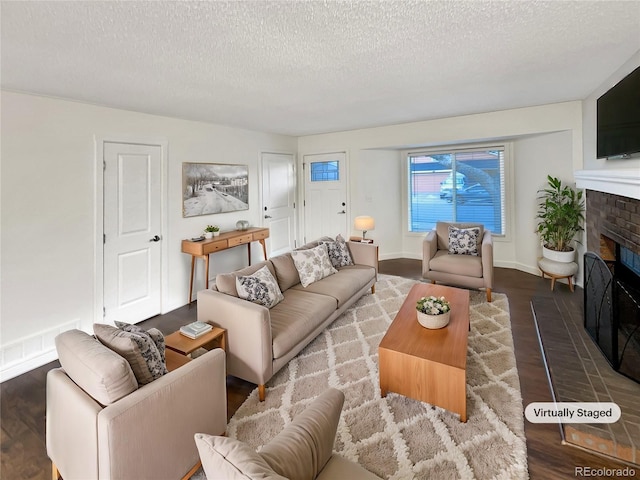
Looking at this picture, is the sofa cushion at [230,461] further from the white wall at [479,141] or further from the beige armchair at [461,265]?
the white wall at [479,141]

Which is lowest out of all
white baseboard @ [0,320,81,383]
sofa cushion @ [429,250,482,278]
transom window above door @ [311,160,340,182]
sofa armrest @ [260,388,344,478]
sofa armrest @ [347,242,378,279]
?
white baseboard @ [0,320,81,383]

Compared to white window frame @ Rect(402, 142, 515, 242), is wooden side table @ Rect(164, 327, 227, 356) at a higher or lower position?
lower

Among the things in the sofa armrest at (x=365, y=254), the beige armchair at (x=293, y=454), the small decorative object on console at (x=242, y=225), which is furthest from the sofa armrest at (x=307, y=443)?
the small decorative object on console at (x=242, y=225)

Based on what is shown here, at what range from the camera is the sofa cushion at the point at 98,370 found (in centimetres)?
138

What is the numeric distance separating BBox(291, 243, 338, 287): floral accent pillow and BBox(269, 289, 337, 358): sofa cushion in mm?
198

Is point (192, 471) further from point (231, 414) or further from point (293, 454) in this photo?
point (293, 454)

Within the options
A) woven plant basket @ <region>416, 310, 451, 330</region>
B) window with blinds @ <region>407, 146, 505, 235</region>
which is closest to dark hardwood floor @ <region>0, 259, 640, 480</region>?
woven plant basket @ <region>416, 310, 451, 330</region>

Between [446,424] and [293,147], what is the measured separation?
17.2ft

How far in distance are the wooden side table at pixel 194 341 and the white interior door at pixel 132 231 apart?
1.80 meters

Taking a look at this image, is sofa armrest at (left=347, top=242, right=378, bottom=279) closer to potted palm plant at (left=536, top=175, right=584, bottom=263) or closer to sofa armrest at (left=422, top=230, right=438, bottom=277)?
Result: sofa armrest at (left=422, top=230, right=438, bottom=277)

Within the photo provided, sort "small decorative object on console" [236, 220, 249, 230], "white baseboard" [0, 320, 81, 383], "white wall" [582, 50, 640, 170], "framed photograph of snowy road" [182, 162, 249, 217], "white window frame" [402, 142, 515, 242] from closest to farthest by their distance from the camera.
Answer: "white wall" [582, 50, 640, 170]
"white baseboard" [0, 320, 81, 383]
"framed photograph of snowy road" [182, 162, 249, 217]
"small decorative object on console" [236, 220, 249, 230]
"white window frame" [402, 142, 515, 242]

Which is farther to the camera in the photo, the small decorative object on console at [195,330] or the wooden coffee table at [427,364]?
the small decorative object on console at [195,330]

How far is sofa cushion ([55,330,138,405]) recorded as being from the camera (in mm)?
1378

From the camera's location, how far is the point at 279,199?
229 inches
